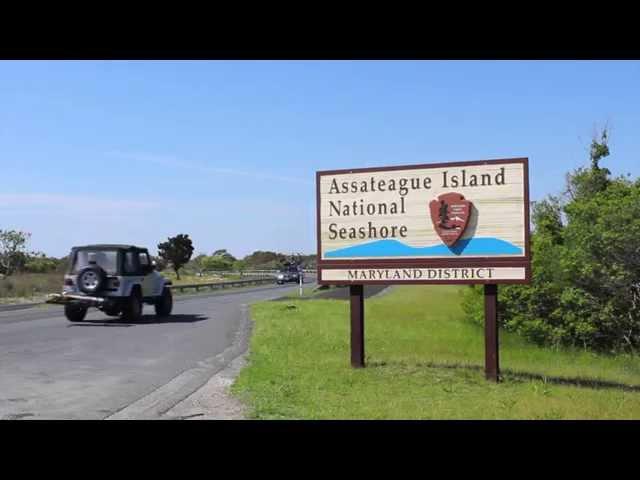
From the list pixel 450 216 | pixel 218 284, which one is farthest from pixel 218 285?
pixel 450 216

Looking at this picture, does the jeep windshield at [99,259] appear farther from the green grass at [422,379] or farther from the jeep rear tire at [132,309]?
the green grass at [422,379]

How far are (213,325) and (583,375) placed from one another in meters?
11.2

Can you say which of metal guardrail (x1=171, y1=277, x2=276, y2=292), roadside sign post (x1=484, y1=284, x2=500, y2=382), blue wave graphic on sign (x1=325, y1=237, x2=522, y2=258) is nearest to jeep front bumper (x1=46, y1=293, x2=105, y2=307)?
blue wave graphic on sign (x1=325, y1=237, x2=522, y2=258)

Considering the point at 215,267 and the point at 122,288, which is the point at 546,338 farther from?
the point at 215,267

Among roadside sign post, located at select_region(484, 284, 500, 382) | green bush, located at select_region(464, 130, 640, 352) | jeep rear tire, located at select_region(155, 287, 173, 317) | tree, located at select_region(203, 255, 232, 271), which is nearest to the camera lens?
roadside sign post, located at select_region(484, 284, 500, 382)

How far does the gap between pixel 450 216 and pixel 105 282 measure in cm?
1198

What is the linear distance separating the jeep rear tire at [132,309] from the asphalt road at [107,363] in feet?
1.09

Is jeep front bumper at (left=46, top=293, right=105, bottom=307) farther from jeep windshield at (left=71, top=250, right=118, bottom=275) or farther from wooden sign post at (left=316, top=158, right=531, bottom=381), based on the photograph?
wooden sign post at (left=316, top=158, right=531, bottom=381)

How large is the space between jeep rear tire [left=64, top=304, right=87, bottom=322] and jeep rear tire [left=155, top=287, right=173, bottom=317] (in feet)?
8.17

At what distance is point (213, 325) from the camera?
21.1 m

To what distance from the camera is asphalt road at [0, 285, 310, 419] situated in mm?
8805

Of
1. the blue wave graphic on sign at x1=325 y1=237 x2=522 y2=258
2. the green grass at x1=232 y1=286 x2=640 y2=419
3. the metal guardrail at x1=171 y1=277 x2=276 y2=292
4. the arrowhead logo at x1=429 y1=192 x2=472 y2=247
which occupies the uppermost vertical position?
the arrowhead logo at x1=429 y1=192 x2=472 y2=247

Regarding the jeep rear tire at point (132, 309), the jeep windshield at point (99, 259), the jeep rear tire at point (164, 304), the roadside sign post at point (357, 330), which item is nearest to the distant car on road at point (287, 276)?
the jeep rear tire at point (164, 304)
